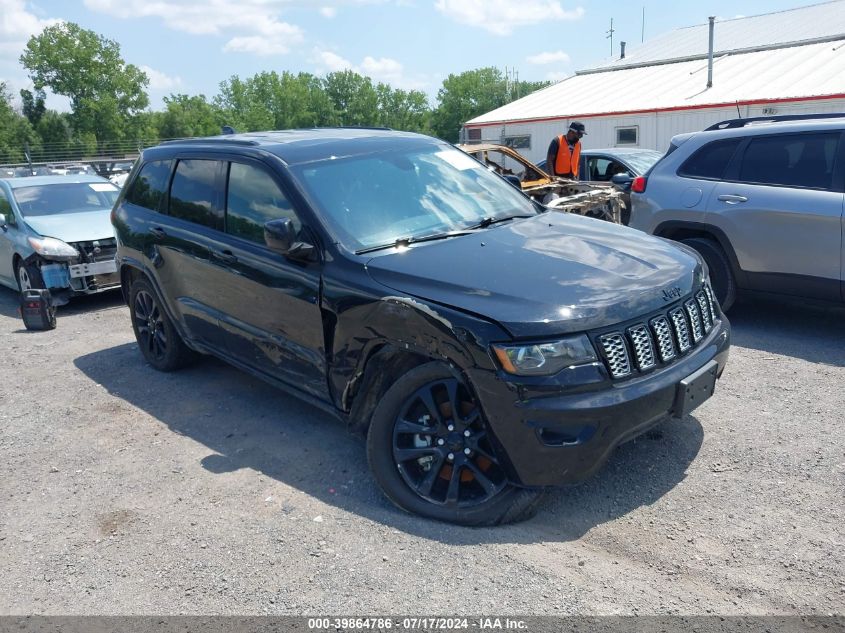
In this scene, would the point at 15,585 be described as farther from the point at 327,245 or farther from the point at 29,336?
the point at 29,336

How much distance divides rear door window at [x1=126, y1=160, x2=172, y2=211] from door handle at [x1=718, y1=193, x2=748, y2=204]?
4.60 m

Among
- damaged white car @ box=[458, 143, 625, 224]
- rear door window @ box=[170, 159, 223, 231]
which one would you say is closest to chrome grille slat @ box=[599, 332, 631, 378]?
rear door window @ box=[170, 159, 223, 231]

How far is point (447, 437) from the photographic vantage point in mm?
3463

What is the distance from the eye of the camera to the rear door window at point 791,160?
583 cm

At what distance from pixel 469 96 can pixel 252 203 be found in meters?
93.6

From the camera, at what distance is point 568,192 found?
9.20m

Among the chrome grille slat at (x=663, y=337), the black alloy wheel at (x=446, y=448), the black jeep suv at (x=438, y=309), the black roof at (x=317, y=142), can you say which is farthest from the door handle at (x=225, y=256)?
the chrome grille slat at (x=663, y=337)

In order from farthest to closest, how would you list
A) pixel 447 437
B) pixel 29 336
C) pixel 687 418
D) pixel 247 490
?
pixel 29 336
pixel 687 418
pixel 247 490
pixel 447 437

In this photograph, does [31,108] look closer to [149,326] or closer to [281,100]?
[281,100]

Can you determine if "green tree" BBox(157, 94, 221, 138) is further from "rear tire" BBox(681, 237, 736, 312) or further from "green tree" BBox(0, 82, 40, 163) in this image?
"rear tire" BBox(681, 237, 736, 312)

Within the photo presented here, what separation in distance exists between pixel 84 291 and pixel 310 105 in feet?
312

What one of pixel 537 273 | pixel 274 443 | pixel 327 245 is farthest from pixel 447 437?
pixel 274 443

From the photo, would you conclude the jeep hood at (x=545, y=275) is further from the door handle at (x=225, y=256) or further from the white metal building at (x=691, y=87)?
the white metal building at (x=691, y=87)

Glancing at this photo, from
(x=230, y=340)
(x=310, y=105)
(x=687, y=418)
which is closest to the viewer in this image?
(x=687, y=418)
